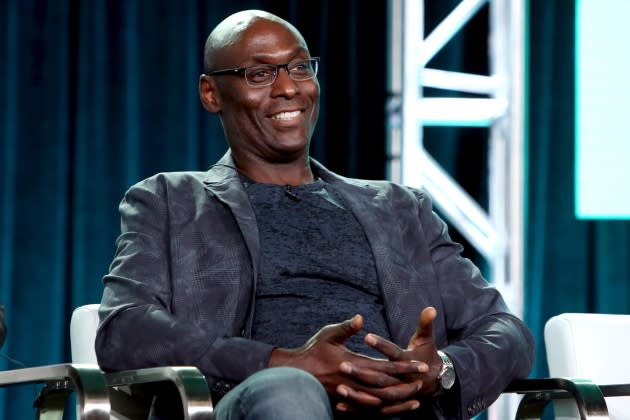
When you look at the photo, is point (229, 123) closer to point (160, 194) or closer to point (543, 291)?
point (160, 194)

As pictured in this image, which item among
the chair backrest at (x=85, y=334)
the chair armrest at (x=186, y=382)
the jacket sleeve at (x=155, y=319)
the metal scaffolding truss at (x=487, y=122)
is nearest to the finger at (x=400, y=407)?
the jacket sleeve at (x=155, y=319)

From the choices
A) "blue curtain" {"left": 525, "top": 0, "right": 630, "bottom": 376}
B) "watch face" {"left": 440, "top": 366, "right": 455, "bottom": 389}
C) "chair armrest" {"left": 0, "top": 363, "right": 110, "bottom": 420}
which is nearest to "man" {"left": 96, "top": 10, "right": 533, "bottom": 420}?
"watch face" {"left": 440, "top": 366, "right": 455, "bottom": 389}

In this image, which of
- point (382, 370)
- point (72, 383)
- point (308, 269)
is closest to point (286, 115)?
point (308, 269)

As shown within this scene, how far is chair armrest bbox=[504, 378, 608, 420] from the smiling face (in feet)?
2.21

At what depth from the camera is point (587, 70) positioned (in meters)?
3.92

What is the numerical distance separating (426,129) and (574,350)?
6.87 feet

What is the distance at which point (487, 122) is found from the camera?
142 inches

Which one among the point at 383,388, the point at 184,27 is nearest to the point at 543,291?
the point at 184,27

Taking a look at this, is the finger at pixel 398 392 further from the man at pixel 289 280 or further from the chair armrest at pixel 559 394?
the chair armrest at pixel 559 394

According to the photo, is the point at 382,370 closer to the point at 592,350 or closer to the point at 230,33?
the point at 592,350

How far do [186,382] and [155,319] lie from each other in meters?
0.27

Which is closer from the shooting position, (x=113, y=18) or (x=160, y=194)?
(x=160, y=194)

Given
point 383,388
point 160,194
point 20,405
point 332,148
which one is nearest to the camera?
point 383,388

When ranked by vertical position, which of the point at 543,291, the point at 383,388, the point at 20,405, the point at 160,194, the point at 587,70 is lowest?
the point at 20,405
